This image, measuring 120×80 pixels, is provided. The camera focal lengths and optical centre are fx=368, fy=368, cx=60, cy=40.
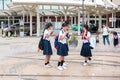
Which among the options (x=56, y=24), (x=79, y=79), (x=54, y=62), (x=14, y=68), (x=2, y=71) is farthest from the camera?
(x=56, y=24)

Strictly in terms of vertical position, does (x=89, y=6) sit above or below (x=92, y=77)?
above

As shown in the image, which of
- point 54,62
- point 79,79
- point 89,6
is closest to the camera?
point 79,79

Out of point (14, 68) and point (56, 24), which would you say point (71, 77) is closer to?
point (14, 68)

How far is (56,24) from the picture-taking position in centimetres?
4906

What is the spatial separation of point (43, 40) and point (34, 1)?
2798 cm

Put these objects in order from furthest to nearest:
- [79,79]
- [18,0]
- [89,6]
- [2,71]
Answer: [89,6] < [18,0] < [2,71] < [79,79]

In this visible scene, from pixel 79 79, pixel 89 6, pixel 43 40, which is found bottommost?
pixel 79 79

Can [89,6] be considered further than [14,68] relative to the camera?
Yes

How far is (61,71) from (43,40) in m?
1.51

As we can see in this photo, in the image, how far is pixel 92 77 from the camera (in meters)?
10.8

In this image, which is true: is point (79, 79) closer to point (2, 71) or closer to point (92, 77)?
point (92, 77)

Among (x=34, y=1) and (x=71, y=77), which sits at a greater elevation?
(x=34, y=1)

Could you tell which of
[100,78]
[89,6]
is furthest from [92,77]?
[89,6]

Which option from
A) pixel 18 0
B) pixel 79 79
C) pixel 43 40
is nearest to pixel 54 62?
pixel 43 40
